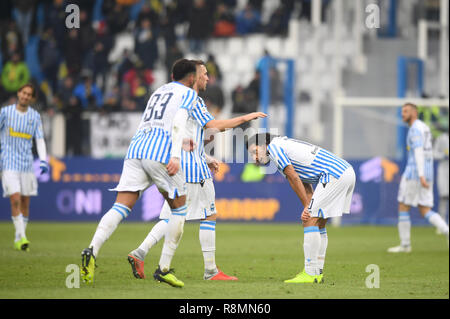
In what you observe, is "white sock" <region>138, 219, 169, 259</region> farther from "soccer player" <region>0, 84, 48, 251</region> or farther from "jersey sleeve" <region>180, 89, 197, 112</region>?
"soccer player" <region>0, 84, 48, 251</region>

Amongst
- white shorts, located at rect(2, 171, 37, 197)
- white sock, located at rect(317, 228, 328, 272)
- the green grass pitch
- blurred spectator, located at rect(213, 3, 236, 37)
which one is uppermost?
blurred spectator, located at rect(213, 3, 236, 37)

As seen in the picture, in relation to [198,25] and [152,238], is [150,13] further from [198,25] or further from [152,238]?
[152,238]

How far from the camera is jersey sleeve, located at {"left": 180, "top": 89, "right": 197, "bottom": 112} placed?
8188 millimetres

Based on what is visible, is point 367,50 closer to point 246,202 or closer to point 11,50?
point 246,202

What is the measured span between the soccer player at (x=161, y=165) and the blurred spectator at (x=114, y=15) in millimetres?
14749

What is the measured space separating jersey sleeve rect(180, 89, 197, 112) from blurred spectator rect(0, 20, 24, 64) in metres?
14.3

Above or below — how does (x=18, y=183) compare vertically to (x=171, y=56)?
below

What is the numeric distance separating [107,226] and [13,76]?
1356 centimetres

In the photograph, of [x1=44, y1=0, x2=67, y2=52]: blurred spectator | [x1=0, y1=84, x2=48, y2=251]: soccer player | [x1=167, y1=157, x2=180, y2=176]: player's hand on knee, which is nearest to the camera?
[x1=167, y1=157, x2=180, y2=176]: player's hand on knee

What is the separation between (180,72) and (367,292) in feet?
8.92

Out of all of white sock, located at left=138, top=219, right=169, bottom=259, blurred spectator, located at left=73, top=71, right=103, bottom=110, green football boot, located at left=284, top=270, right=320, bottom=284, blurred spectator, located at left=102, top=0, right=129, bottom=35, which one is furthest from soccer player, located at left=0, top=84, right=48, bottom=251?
blurred spectator, located at left=102, top=0, right=129, bottom=35

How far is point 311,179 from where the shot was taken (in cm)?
929

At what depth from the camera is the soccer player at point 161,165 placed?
319 inches

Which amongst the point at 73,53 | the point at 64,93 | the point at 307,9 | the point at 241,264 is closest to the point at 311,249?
the point at 241,264
